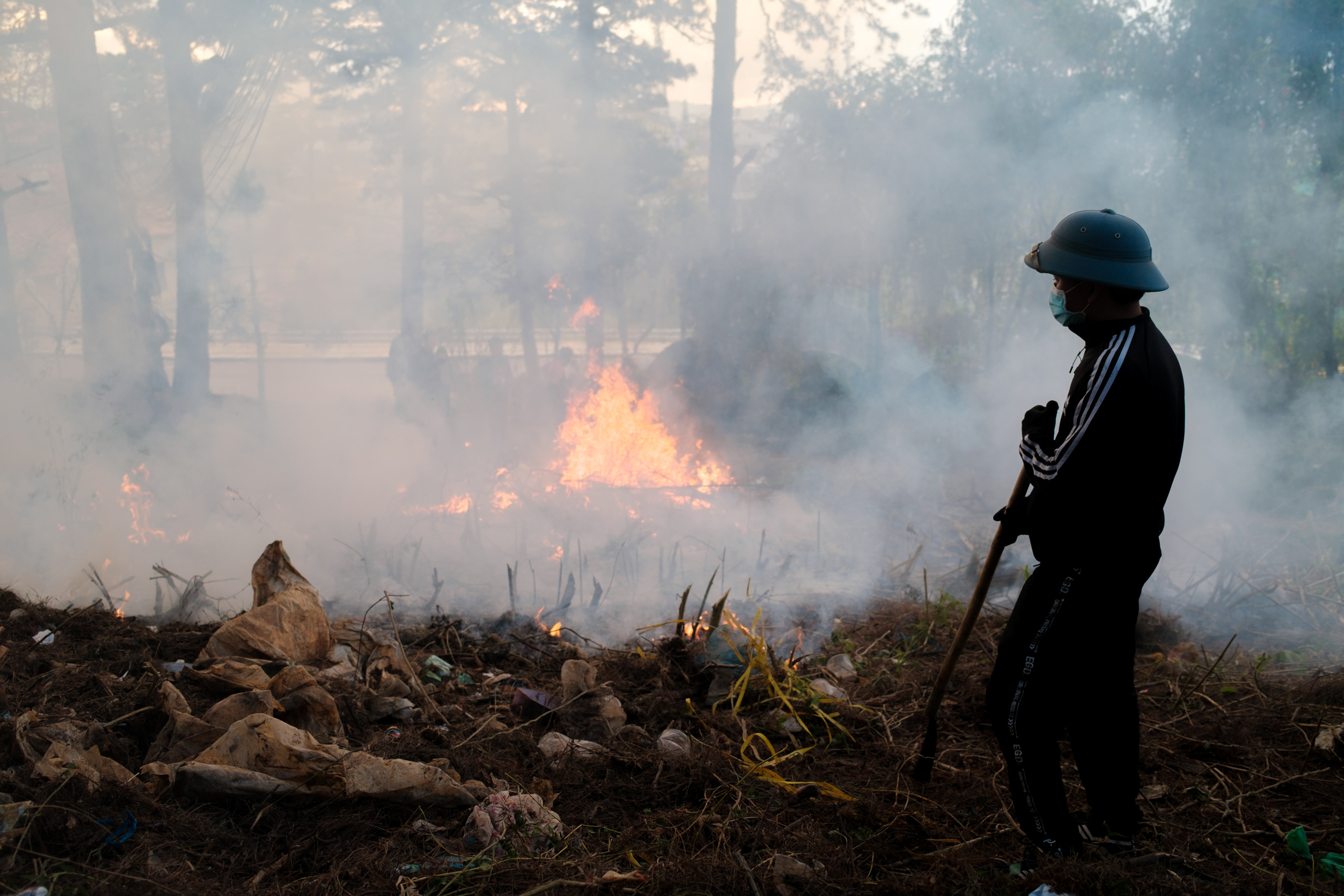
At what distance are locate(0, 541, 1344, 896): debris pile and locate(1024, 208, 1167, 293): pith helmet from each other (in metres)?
1.71

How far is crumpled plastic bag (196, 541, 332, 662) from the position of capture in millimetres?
3385

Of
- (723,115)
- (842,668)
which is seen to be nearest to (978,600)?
(842,668)

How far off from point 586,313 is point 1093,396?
806 cm

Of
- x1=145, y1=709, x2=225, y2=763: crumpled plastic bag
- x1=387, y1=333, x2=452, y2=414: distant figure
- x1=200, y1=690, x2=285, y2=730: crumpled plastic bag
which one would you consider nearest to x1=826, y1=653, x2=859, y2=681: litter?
x1=200, y1=690, x2=285, y2=730: crumpled plastic bag

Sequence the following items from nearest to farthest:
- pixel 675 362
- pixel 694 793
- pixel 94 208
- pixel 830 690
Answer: pixel 694 793 < pixel 830 690 < pixel 94 208 < pixel 675 362

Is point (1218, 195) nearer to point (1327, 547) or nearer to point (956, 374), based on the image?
point (956, 374)

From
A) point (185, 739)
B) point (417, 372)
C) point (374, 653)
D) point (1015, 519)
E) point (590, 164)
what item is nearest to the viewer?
point (1015, 519)

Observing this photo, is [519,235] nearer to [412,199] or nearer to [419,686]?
[412,199]

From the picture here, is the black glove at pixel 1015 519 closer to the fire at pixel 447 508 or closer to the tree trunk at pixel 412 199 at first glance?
the fire at pixel 447 508

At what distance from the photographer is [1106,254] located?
236 cm

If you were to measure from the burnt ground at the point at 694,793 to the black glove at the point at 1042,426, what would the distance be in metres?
1.23

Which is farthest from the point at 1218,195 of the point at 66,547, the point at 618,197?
the point at 66,547

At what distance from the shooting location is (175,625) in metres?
3.91

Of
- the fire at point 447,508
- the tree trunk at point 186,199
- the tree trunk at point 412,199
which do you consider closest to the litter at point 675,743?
the fire at point 447,508
